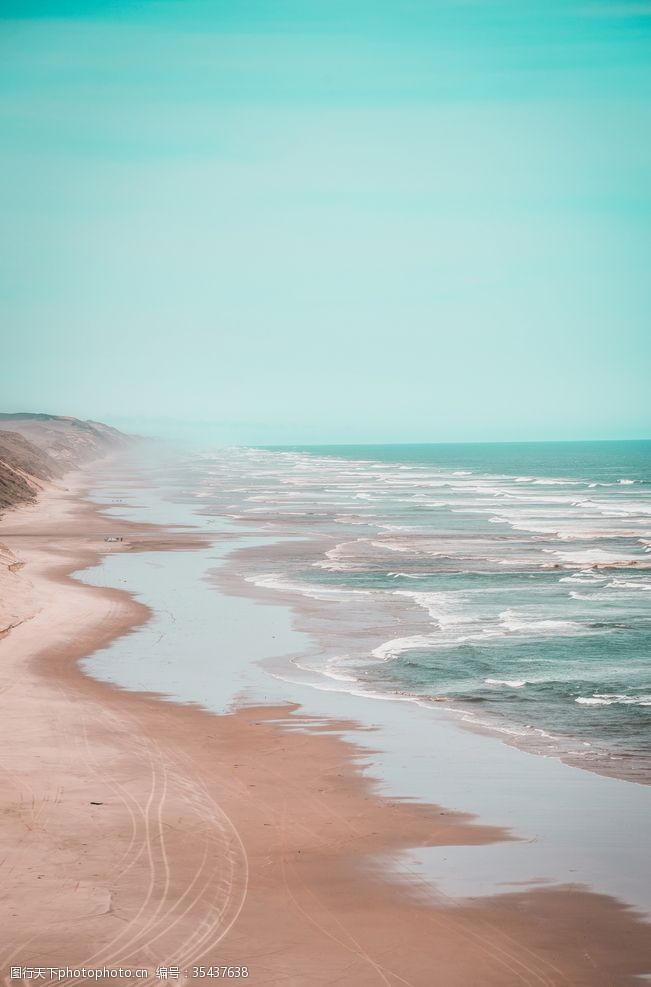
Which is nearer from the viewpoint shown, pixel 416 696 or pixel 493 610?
pixel 416 696

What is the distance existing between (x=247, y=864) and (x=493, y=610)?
20.6 m

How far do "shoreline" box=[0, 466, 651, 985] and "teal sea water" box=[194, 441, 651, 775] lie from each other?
4223 mm

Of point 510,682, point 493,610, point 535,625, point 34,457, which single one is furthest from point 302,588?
point 34,457

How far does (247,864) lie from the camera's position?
473 inches

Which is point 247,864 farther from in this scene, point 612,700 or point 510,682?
point 510,682

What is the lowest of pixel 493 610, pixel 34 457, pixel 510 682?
pixel 510 682

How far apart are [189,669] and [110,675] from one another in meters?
1.96

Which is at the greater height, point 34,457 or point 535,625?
point 34,457

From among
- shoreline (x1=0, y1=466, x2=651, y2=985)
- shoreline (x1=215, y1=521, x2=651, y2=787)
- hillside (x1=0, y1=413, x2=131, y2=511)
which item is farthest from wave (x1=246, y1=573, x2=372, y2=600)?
hillside (x1=0, y1=413, x2=131, y2=511)

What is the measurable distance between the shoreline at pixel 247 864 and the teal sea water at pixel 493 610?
4.22 metres

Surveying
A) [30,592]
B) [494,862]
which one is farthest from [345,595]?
[494,862]

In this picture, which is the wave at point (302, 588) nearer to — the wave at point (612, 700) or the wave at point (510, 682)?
the wave at point (510, 682)

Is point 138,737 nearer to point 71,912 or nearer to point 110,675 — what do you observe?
point 110,675

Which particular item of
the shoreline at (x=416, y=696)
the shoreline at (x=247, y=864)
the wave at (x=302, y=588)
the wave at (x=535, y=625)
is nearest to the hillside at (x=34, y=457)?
the wave at (x=302, y=588)
